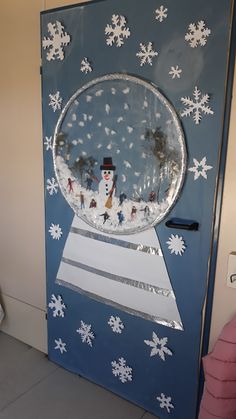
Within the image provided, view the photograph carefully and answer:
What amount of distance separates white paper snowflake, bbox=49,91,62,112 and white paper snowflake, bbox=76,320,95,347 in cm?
115

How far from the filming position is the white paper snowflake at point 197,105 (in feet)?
4.17

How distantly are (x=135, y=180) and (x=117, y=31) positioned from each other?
64cm

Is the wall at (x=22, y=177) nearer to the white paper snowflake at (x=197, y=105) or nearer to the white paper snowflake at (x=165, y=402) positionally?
the white paper snowflake at (x=165, y=402)

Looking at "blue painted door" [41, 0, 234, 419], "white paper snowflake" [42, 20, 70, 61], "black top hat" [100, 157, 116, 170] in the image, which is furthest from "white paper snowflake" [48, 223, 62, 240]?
"white paper snowflake" [42, 20, 70, 61]

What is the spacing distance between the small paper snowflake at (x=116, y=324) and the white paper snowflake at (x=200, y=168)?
0.83 metres

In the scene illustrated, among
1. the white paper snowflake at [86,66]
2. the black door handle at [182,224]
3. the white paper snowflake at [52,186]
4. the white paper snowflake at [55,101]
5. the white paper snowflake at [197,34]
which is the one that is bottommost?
the black door handle at [182,224]

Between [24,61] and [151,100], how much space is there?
84 centimetres

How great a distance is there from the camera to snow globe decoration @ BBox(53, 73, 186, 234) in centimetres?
139

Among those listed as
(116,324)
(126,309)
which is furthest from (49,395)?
(126,309)

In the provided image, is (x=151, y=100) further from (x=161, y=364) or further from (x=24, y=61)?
(x=161, y=364)

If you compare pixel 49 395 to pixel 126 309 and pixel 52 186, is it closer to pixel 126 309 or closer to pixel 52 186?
pixel 126 309

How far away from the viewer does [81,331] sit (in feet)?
6.07

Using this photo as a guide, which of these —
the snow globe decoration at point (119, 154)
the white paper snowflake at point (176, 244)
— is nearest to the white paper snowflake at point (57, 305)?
the snow globe decoration at point (119, 154)

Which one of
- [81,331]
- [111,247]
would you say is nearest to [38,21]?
[111,247]
